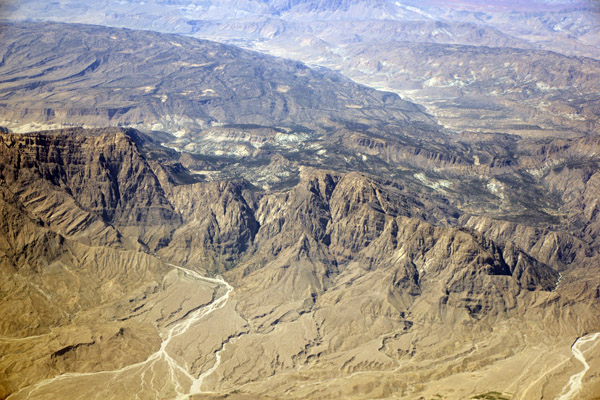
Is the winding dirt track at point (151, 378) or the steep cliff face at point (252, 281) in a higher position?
the steep cliff face at point (252, 281)

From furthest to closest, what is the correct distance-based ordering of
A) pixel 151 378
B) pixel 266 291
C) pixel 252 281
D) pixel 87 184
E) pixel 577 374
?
pixel 87 184 → pixel 252 281 → pixel 266 291 → pixel 151 378 → pixel 577 374

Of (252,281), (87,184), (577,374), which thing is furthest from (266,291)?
(577,374)

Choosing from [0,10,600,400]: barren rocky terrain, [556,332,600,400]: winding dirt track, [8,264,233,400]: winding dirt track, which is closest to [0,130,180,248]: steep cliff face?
[0,10,600,400]: barren rocky terrain

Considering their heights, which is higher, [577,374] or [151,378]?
[577,374]

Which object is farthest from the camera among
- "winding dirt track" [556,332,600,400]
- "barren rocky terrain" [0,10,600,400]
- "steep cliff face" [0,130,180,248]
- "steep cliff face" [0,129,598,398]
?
"steep cliff face" [0,130,180,248]

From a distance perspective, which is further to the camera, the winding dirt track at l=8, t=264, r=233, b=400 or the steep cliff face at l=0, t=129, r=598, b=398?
the steep cliff face at l=0, t=129, r=598, b=398

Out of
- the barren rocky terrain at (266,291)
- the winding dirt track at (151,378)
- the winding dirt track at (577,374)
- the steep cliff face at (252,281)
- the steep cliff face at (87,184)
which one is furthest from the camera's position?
the steep cliff face at (87,184)

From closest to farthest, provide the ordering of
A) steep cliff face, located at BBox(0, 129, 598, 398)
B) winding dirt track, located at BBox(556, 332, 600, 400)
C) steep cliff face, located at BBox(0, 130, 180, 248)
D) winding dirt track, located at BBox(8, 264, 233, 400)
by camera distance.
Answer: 1. winding dirt track, located at BBox(556, 332, 600, 400)
2. winding dirt track, located at BBox(8, 264, 233, 400)
3. steep cliff face, located at BBox(0, 129, 598, 398)
4. steep cliff face, located at BBox(0, 130, 180, 248)

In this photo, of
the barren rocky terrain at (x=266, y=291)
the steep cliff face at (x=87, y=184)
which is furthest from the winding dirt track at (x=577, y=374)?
the steep cliff face at (x=87, y=184)

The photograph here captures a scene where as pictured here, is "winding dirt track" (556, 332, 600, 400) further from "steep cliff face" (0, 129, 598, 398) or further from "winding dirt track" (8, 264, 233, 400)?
"winding dirt track" (8, 264, 233, 400)

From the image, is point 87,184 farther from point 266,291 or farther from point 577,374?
point 577,374

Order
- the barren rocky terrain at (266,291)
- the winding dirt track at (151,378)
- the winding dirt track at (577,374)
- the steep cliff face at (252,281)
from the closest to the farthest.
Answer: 1. the winding dirt track at (577,374)
2. the winding dirt track at (151,378)
3. the barren rocky terrain at (266,291)
4. the steep cliff face at (252,281)

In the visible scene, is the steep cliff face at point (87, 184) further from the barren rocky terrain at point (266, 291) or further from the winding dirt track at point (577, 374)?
the winding dirt track at point (577, 374)

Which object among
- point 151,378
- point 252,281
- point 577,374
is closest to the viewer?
point 577,374
